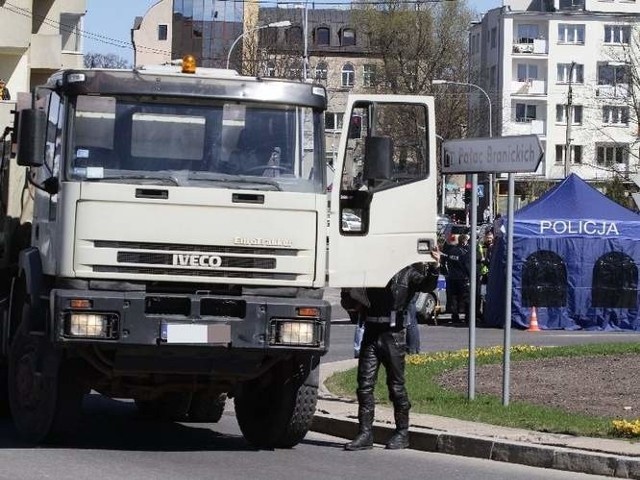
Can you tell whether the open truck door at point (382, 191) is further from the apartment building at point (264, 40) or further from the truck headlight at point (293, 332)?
the apartment building at point (264, 40)

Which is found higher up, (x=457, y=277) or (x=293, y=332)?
(x=457, y=277)

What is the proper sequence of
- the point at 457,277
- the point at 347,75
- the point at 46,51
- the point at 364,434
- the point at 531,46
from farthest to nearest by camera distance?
the point at 531,46, the point at 347,75, the point at 46,51, the point at 457,277, the point at 364,434

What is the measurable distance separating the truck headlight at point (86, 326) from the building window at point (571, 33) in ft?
313

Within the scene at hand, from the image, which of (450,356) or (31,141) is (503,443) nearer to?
(31,141)

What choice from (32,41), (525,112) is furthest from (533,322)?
(525,112)

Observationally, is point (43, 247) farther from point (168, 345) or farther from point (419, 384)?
point (419, 384)

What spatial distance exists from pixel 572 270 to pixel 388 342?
19132 mm

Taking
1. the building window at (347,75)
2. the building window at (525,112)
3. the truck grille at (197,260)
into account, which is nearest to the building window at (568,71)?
the building window at (525,112)

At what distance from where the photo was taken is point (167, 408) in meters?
15.6

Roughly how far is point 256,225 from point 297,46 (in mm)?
48513

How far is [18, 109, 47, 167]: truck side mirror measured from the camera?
12.6 meters

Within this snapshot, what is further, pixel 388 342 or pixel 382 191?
pixel 388 342

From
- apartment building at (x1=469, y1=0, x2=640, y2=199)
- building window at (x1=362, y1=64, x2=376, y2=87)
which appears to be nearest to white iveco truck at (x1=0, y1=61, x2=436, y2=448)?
building window at (x1=362, y1=64, x2=376, y2=87)

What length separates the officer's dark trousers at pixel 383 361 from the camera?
538 inches
